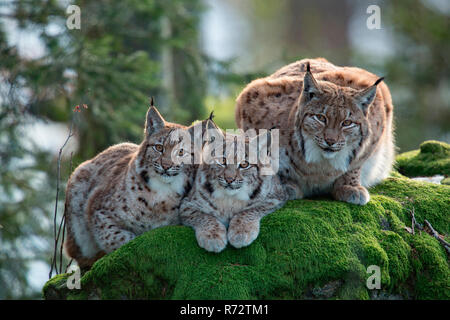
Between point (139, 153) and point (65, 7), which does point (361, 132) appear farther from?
point (65, 7)

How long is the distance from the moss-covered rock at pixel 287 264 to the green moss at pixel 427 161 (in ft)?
7.17

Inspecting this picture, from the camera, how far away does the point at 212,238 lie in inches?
168

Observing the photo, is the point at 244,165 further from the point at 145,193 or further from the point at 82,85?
the point at 82,85

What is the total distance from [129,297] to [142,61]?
172 inches

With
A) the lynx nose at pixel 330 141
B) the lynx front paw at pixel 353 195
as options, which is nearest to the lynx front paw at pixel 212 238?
the lynx nose at pixel 330 141

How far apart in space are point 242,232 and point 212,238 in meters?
0.26

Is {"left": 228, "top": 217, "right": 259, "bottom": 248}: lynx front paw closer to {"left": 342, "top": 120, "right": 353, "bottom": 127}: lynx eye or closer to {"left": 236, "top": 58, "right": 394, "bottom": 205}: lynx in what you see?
{"left": 236, "top": 58, "right": 394, "bottom": 205}: lynx

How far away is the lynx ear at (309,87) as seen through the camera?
4906 millimetres

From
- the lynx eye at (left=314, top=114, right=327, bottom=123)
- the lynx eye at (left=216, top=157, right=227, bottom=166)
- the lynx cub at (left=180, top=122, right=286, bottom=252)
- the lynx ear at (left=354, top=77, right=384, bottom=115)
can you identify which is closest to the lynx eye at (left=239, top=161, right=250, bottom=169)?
the lynx cub at (left=180, top=122, right=286, bottom=252)

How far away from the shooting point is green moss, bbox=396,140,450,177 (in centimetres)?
680

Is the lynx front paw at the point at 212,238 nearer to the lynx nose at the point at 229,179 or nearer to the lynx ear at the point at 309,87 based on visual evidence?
the lynx nose at the point at 229,179

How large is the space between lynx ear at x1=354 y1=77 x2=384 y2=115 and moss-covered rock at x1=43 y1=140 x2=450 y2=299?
993 millimetres

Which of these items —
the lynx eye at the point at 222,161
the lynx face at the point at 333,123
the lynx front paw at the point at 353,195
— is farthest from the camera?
the lynx front paw at the point at 353,195
